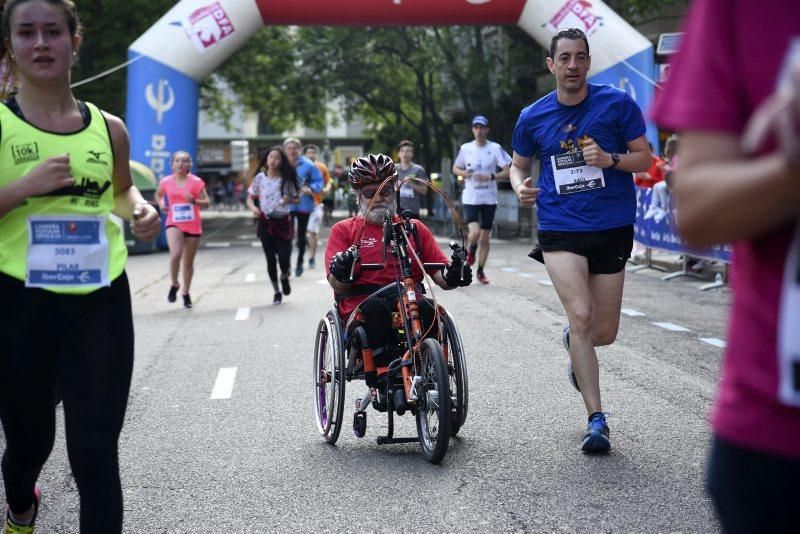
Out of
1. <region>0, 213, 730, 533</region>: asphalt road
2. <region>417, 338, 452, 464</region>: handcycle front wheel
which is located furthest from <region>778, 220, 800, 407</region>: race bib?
<region>417, 338, 452, 464</region>: handcycle front wheel

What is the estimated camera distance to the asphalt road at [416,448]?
464 cm

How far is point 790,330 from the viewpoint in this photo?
1.62 metres

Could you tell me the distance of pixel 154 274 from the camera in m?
19.6

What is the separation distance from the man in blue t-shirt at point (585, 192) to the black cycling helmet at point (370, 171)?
25.8 inches

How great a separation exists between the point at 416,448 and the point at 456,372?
70 centimetres

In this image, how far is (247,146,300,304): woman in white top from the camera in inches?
546

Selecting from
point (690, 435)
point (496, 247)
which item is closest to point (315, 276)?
point (496, 247)

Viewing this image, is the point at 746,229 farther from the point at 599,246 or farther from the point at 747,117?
the point at 599,246

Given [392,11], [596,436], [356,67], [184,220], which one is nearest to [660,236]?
[184,220]

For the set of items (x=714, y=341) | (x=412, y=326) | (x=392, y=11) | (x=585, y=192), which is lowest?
(x=714, y=341)

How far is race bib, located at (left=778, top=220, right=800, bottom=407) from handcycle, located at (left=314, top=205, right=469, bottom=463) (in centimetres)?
356

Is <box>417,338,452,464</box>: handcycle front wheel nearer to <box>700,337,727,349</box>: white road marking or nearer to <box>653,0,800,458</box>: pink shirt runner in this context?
<box>653,0,800,458</box>: pink shirt runner

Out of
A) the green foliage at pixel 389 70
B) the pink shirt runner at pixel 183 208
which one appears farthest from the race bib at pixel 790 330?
the green foliage at pixel 389 70

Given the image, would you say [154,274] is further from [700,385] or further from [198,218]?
[700,385]
